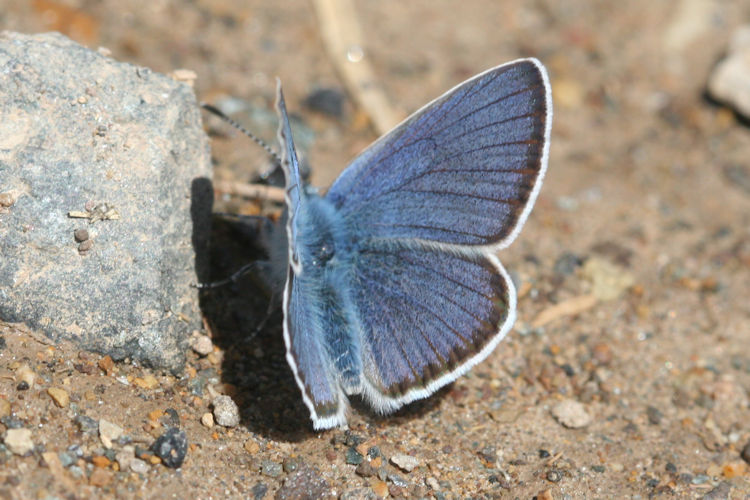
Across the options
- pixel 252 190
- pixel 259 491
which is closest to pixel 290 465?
pixel 259 491

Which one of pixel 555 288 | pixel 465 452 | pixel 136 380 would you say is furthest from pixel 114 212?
pixel 555 288

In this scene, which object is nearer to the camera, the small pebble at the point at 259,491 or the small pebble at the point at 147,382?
the small pebble at the point at 259,491

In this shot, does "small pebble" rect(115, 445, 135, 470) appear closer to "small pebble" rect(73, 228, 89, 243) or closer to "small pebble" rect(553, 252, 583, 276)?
"small pebble" rect(73, 228, 89, 243)

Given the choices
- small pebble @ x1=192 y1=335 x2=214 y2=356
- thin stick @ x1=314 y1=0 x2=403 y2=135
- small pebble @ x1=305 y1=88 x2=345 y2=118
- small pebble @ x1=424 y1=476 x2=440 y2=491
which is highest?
thin stick @ x1=314 y1=0 x2=403 y2=135

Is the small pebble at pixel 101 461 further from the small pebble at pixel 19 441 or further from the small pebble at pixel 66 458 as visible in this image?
the small pebble at pixel 19 441

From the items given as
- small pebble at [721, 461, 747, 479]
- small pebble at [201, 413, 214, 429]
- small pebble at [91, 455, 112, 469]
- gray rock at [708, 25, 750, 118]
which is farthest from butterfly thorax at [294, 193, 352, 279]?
gray rock at [708, 25, 750, 118]

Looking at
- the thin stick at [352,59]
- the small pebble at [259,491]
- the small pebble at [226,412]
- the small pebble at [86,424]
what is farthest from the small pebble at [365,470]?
the thin stick at [352,59]

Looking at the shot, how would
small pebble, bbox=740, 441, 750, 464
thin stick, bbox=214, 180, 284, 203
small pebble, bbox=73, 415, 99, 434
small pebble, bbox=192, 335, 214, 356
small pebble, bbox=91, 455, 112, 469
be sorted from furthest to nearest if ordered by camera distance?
thin stick, bbox=214, 180, 284, 203, small pebble, bbox=740, 441, 750, 464, small pebble, bbox=192, 335, 214, 356, small pebble, bbox=73, 415, 99, 434, small pebble, bbox=91, 455, 112, 469
